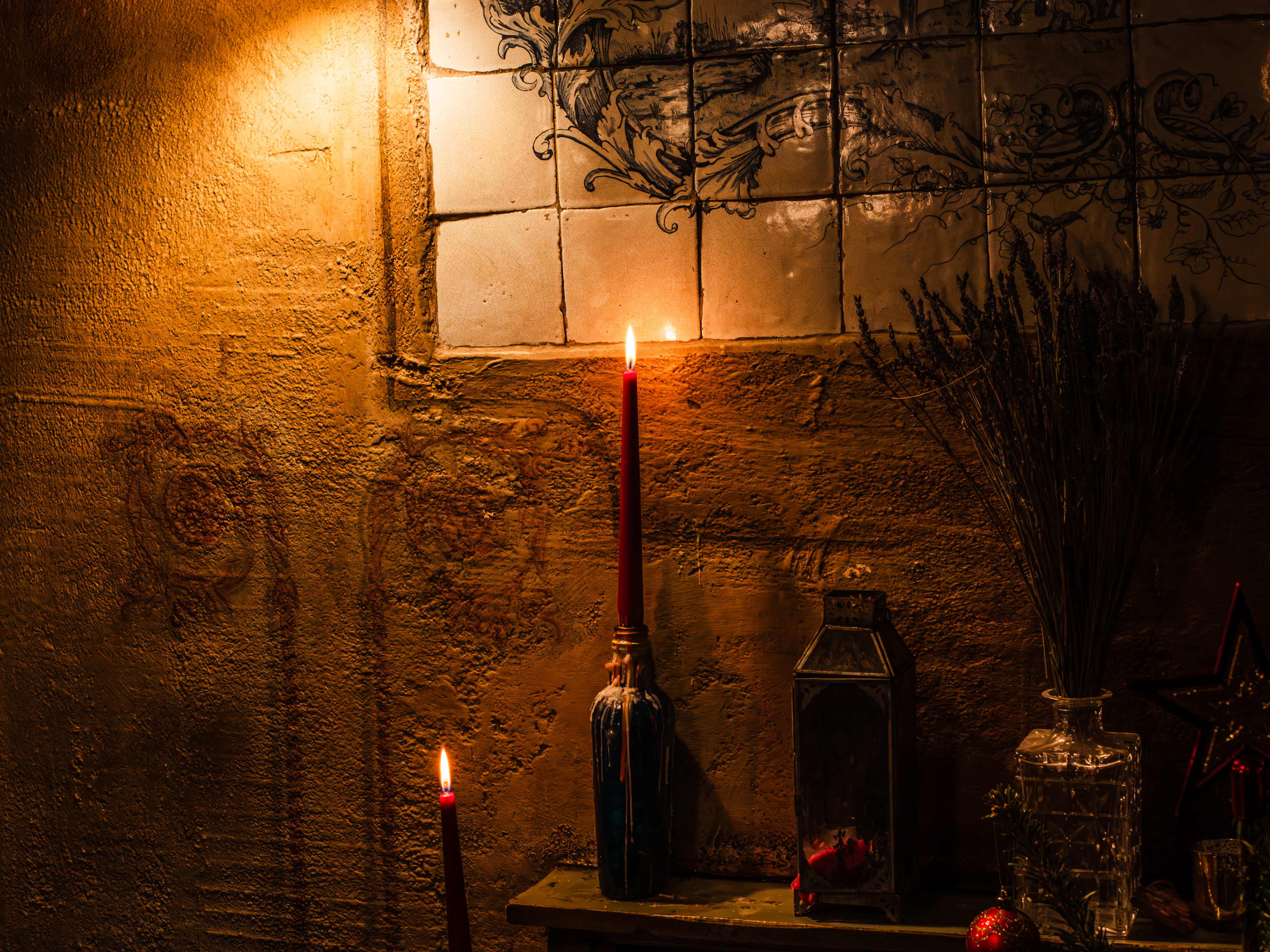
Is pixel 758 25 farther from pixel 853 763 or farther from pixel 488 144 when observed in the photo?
pixel 853 763

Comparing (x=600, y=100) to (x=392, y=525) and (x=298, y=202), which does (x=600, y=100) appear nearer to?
(x=298, y=202)

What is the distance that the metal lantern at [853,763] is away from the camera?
110 cm

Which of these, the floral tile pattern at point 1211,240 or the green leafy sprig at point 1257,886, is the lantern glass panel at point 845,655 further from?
the floral tile pattern at point 1211,240

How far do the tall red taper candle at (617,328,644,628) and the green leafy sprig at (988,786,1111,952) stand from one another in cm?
47

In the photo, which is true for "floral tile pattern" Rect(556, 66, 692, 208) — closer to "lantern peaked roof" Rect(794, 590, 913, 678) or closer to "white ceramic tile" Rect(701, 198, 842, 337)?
"white ceramic tile" Rect(701, 198, 842, 337)

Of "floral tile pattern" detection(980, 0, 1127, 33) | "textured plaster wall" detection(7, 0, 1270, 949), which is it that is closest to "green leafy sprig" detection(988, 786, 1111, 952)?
"textured plaster wall" detection(7, 0, 1270, 949)

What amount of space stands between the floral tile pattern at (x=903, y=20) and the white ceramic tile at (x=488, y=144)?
15.3 inches

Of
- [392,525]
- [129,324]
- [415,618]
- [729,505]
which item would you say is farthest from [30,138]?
[729,505]

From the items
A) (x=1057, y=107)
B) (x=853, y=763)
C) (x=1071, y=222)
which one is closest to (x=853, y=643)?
(x=853, y=763)

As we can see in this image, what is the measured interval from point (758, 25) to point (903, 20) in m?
0.17

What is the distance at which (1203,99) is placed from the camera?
1164 mm

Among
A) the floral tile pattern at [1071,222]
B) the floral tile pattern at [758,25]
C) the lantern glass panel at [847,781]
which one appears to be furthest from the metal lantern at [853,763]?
the floral tile pattern at [758,25]

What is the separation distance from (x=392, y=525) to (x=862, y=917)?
2.50 ft

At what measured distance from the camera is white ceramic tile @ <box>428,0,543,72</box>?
52.9 inches
